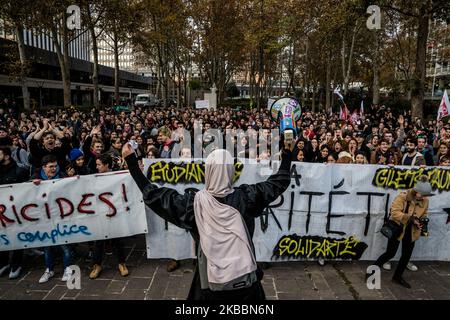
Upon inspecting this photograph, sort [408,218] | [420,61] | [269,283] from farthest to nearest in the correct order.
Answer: [420,61], [269,283], [408,218]

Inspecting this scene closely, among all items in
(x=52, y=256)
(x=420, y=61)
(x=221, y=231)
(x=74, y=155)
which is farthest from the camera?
(x=420, y=61)

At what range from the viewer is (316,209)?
16.4 feet

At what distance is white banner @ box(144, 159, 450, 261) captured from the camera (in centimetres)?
499

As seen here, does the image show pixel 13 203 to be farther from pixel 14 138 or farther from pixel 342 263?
pixel 342 263

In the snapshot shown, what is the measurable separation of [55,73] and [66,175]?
127 feet

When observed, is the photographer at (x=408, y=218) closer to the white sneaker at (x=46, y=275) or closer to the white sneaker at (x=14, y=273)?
the white sneaker at (x=46, y=275)

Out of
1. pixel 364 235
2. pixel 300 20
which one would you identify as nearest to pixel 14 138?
pixel 364 235

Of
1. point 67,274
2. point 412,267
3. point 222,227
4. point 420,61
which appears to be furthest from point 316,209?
point 420,61

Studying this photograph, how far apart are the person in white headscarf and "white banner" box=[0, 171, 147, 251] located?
2.66m

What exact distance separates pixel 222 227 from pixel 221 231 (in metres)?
0.03

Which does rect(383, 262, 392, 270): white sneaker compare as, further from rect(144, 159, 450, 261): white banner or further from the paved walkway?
rect(144, 159, 450, 261): white banner

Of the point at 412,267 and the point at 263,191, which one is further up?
the point at 263,191

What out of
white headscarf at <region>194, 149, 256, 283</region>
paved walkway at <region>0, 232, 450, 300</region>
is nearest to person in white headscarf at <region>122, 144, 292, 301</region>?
white headscarf at <region>194, 149, 256, 283</region>

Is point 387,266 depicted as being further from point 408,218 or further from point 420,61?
point 420,61
